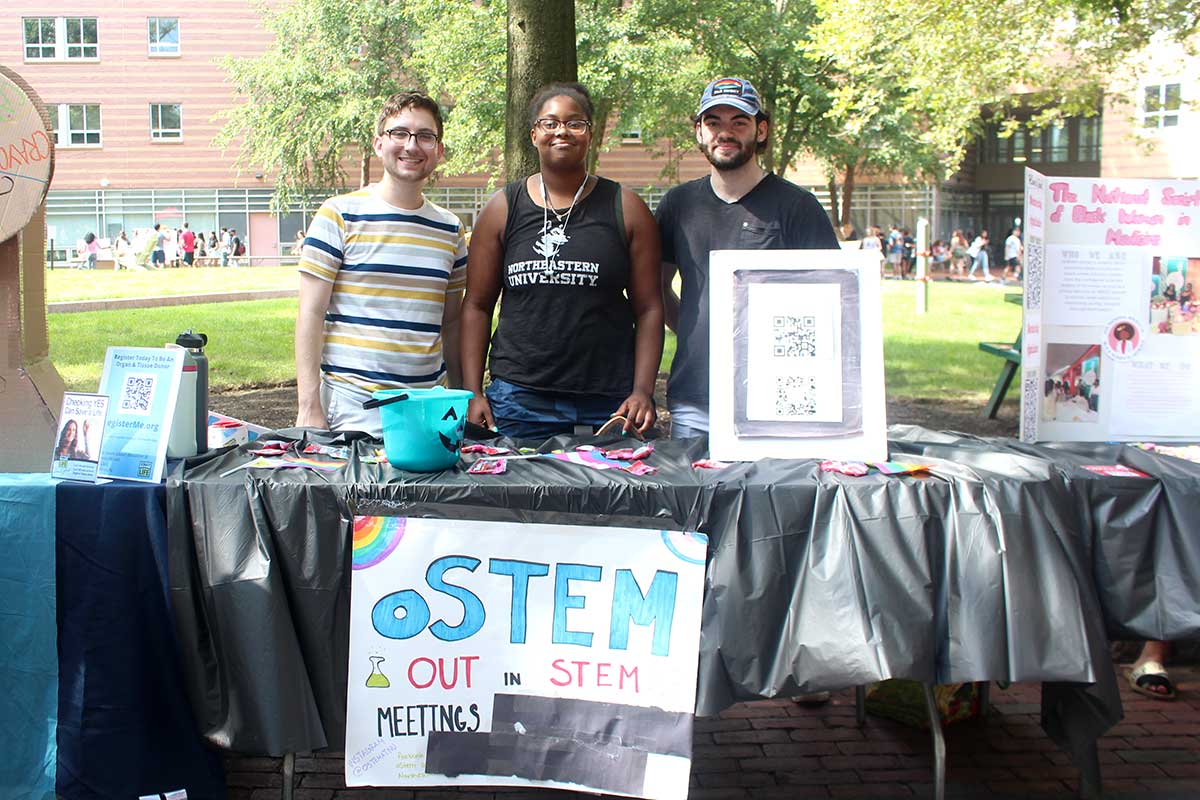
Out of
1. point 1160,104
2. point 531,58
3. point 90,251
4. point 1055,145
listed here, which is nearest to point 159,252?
point 90,251

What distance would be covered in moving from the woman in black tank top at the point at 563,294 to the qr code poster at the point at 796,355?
1.60 feet

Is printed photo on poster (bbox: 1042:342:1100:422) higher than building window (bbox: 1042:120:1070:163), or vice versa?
building window (bbox: 1042:120:1070:163)

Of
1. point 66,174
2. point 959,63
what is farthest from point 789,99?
point 66,174

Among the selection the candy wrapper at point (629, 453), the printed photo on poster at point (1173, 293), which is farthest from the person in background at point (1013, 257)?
the candy wrapper at point (629, 453)

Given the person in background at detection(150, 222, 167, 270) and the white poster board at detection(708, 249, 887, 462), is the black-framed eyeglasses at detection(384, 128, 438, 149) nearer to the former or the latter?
the white poster board at detection(708, 249, 887, 462)

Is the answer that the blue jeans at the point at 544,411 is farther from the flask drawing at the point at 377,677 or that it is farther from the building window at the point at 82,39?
the building window at the point at 82,39

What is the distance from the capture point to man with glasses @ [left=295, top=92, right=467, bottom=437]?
10.4 feet

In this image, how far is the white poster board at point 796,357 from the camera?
9.78ft

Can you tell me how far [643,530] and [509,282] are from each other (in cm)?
101

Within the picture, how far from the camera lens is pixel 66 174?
40.0m

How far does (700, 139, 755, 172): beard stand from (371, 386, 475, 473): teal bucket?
3.68ft

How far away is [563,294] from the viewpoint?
332 cm

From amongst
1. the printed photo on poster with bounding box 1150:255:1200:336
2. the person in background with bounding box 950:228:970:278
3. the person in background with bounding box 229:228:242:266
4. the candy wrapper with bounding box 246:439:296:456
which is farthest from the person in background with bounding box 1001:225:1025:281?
the candy wrapper with bounding box 246:439:296:456

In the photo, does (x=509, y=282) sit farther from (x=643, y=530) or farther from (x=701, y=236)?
(x=643, y=530)
